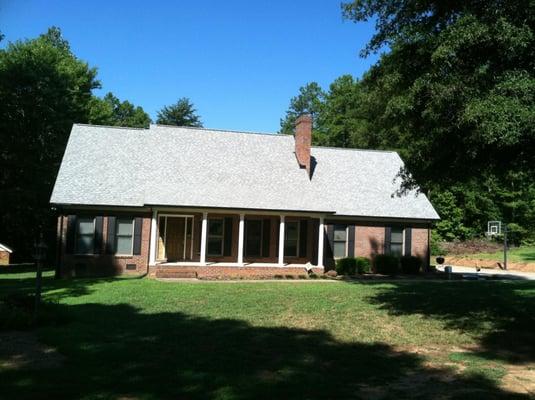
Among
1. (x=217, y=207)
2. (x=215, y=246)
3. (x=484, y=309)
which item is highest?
(x=217, y=207)

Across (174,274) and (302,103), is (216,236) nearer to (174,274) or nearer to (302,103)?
(174,274)

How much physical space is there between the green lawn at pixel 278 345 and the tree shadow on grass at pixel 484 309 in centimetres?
3

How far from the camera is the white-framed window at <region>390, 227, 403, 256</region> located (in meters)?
26.9

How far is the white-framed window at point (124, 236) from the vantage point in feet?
77.8

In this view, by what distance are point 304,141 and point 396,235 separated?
6.43m

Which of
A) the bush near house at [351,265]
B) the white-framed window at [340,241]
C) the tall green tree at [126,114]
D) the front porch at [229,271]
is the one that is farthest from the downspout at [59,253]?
the tall green tree at [126,114]

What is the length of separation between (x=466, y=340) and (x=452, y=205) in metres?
37.8

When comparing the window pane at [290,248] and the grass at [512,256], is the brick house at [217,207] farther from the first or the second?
the grass at [512,256]

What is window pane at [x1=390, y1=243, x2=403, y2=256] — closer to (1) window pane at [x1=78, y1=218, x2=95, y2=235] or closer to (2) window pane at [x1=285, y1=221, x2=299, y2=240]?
(2) window pane at [x1=285, y1=221, x2=299, y2=240]

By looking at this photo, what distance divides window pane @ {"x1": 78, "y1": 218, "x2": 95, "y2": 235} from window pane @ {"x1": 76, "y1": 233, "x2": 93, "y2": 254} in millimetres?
172

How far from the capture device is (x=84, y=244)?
76.8ft

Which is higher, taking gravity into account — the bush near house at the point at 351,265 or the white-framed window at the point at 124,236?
the white-framed window at the point at 124,236

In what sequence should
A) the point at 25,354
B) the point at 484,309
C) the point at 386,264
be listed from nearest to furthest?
the point at 25,354
the point at 484,309
the point at 386,264

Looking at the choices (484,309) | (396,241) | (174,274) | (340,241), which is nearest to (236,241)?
(174,274)
